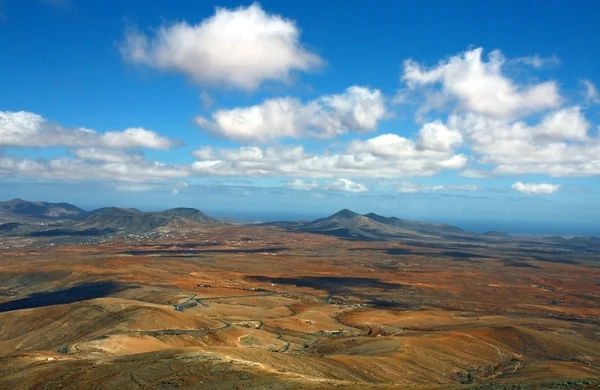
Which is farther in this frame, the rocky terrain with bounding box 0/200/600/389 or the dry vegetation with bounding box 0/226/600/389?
the dry vegetation with bounding box 0/226/600/389

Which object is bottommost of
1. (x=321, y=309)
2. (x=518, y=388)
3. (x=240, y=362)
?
(x=321, y=309)

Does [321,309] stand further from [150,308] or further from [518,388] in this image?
[518,388]

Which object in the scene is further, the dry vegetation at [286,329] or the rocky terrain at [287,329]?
the dry vegetation at [286,329]

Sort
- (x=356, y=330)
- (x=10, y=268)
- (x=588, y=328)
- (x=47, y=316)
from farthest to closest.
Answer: (x=10, y=268) < (x=588, y=328) < (x=356, y=330) < (x=47, y=316)

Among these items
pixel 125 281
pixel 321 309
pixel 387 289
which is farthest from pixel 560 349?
pixel 125 281

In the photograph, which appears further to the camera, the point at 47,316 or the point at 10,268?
the point at 10,268

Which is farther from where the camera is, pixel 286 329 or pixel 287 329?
pixel 287 329

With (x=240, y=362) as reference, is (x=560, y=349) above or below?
below

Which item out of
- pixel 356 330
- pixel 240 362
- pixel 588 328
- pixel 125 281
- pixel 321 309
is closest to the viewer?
pixel 240 362
